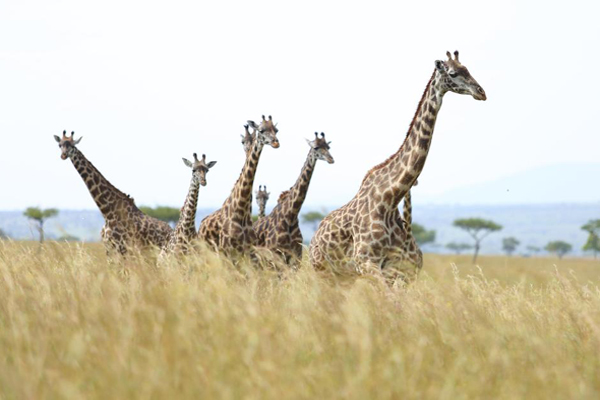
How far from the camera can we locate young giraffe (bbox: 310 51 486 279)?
910 cm

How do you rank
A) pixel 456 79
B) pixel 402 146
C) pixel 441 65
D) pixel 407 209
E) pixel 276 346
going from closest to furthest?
pixel 276 346
pixel 456 79
pixel 441 65
pixel 402 146
pixel 407 209

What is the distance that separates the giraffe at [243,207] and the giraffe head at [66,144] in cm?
Result: 408

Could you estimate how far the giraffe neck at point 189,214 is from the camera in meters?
12.8

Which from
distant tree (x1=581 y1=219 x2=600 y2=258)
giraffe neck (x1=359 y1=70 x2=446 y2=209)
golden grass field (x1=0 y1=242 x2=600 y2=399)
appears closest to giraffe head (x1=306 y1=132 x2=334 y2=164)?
giraffe neck (x1=359 y1=70 x2=446 y2=209)

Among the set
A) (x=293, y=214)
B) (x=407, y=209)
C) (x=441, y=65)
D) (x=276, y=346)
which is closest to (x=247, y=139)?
(x=293, y=214)

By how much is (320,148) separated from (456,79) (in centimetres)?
271

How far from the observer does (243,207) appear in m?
11.5

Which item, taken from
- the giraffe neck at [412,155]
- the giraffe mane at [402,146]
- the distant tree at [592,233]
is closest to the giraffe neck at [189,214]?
the giraffe mane at [402,146]

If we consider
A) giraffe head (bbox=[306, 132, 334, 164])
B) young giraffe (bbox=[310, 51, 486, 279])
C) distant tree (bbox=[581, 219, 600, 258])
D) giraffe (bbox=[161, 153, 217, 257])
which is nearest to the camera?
young giraffe (bbox=[310, 51, 486, 279])

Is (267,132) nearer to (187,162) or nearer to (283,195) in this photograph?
(283,195)

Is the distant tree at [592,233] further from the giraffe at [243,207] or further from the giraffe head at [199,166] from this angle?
the giraffe at [243,207]

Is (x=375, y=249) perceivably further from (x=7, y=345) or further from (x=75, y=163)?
(x=75, y=163)

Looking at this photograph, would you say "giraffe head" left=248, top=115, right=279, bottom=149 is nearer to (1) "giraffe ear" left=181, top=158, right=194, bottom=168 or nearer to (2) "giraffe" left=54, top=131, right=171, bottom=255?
(1) "giraffe ear" left=181, top=158, right=194, bottom=168

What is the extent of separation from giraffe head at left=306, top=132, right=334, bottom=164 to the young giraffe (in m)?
1.21
